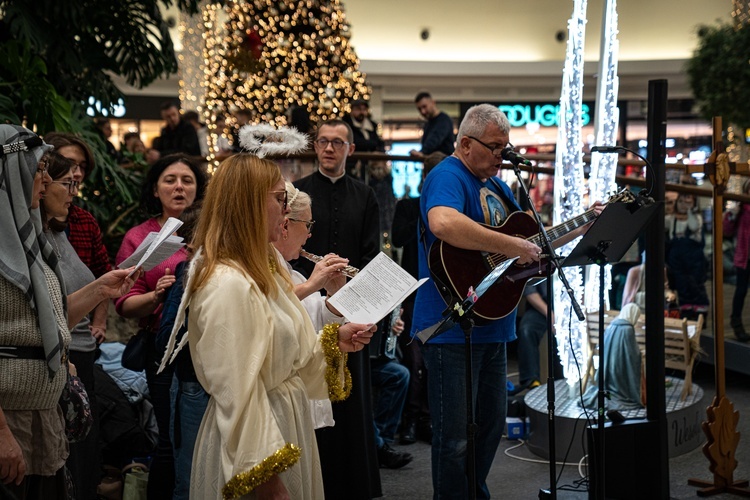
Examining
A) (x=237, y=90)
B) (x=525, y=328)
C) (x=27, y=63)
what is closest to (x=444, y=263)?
(x=27, y=63)

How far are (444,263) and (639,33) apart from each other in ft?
50.0

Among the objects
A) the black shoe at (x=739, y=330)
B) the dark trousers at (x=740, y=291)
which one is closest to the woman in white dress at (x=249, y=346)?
the black shoe at (x=739, y=330)

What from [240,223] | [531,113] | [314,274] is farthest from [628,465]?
[531,113]

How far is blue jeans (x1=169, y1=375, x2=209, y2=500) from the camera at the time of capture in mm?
2904

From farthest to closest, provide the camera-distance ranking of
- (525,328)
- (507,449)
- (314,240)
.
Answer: (525,328) → (507,449) → (314,240)

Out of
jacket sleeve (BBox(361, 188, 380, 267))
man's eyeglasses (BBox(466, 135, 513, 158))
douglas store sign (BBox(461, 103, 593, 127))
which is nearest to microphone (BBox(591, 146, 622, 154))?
man's eyeglasses (BBox(466, 135, 513, 158))

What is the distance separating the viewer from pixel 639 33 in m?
17.4

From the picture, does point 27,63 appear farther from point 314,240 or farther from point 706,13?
point 706,13

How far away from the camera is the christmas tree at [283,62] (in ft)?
32.3

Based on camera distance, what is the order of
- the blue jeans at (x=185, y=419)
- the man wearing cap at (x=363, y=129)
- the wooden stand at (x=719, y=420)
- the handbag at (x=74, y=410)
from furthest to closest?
1. the man wearing cap at (x=363, y=129)
2. the wooden stand at (x=719, y=420)
3. the blue jeans at (x=185, y=419)
4. the handbag at (x=74, y=410)

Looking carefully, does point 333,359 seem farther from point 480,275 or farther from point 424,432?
point 424,432

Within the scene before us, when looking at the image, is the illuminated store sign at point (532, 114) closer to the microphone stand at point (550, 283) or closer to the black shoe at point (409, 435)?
the black shoe at point (409, 435)

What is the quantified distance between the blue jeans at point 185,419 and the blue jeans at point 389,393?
2.46m

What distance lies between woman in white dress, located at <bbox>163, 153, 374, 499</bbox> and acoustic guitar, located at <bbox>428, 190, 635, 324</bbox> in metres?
0.93
